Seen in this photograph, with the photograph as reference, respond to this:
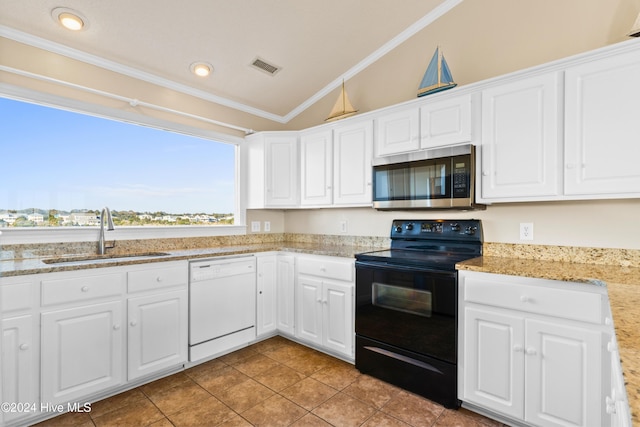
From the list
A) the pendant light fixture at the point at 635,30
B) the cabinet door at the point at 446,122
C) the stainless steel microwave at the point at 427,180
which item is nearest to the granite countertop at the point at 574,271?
the stainless steel microwave at the point at 427,180

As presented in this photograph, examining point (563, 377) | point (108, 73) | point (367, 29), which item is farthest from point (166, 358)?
point (367, 29)

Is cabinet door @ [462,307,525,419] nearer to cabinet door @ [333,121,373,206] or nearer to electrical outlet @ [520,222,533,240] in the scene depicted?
electrical outlet @ [520,222,533,240]

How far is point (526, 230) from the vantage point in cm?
227

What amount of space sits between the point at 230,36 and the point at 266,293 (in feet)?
7.32

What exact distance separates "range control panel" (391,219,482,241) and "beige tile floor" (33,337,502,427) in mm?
1159

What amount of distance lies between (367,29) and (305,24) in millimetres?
561

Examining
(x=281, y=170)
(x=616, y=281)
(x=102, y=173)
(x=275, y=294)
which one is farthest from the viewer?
(x=281, y=170)

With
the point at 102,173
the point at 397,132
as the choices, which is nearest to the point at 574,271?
the point at 397,132

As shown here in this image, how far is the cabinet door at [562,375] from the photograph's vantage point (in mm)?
1562

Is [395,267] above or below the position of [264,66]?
below

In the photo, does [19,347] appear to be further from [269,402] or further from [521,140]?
[521,140]

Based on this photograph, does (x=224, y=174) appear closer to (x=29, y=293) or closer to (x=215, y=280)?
(x=215, y=280)

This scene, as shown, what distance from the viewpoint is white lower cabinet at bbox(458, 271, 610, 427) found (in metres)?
1.57

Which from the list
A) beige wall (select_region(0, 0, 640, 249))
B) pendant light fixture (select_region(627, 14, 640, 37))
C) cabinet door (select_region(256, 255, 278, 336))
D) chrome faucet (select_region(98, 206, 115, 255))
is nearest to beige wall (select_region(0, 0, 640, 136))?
beige wall (select_region(0, 0, 640, 249))
